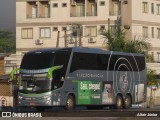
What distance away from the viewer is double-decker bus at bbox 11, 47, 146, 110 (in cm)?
3672

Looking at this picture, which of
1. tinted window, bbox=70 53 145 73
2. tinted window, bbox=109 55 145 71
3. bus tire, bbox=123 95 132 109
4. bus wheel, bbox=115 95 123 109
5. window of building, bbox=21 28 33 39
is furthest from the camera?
window of building, bbox=21 28 33 39

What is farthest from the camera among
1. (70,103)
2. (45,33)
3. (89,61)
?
(45,33)

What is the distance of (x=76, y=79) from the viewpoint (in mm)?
38156

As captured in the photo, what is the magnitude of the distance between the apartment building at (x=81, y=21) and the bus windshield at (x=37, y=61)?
43.5 m

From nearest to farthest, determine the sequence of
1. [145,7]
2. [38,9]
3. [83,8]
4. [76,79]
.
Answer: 1. [76,79]
2. [145,7]
3. [83,8]
4. [38,9]

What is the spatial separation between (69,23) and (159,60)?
12669 mm

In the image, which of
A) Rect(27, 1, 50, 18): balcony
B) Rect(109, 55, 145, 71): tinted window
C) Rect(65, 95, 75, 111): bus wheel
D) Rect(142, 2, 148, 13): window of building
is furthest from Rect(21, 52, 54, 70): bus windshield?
Rect(27, 1, 50, 18): balcony

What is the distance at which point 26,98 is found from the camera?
3731 centimetres

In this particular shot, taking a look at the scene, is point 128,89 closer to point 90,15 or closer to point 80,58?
point 80,58

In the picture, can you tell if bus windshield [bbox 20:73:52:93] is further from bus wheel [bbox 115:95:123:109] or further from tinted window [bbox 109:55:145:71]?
bus wheel [bbox 115:95:123:109]

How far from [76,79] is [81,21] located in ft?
154

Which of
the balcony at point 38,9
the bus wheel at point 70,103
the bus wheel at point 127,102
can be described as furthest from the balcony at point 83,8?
the bus wheel at point 70,103

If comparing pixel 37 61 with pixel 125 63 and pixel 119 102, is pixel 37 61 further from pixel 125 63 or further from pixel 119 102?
pixel 125 63

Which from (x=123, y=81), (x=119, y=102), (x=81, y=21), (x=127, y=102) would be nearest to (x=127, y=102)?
(x=127, y=102)
